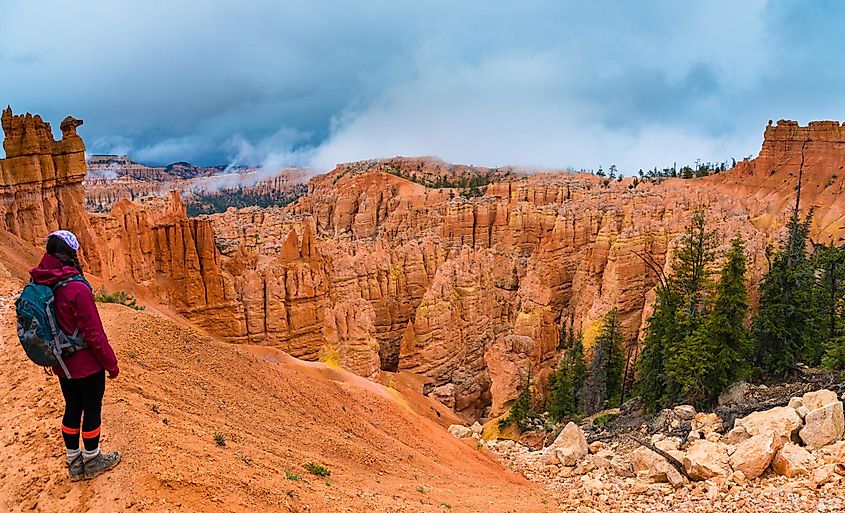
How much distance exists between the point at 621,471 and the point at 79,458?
10045mm

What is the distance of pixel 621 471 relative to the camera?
451 inches

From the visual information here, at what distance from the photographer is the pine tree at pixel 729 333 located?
1798 centimetres

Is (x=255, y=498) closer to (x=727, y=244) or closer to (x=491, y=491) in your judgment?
(x=491, y=491)

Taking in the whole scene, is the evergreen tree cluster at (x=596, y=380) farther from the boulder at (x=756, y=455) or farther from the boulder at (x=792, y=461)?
the boulder at (x=792, y=461)

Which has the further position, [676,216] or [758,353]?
[676,216]

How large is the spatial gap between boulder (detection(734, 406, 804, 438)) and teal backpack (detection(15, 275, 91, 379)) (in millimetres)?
9901

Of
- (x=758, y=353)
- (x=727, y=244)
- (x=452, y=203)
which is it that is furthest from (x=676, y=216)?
(x=452, y=203)

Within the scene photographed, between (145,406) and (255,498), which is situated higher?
(145,406)

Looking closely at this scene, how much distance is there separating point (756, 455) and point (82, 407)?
9708mm

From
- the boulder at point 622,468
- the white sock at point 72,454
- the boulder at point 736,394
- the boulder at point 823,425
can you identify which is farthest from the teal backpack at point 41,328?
the boulder at point 736,394

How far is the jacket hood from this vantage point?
509 centimetres

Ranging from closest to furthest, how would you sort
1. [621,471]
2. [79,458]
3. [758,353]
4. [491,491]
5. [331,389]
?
[79,458]
[491,491]
[621,471]
[331,389]
[758,353]

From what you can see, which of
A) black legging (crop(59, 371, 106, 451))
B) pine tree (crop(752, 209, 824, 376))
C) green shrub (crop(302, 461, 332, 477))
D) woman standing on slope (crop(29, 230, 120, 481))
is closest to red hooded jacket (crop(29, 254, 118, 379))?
woman standing on slope (crop(29, 230, 120, 481))

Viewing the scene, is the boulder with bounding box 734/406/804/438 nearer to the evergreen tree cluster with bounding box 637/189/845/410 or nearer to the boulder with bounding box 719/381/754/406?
the boulder with bounding box 719/381/754/406
